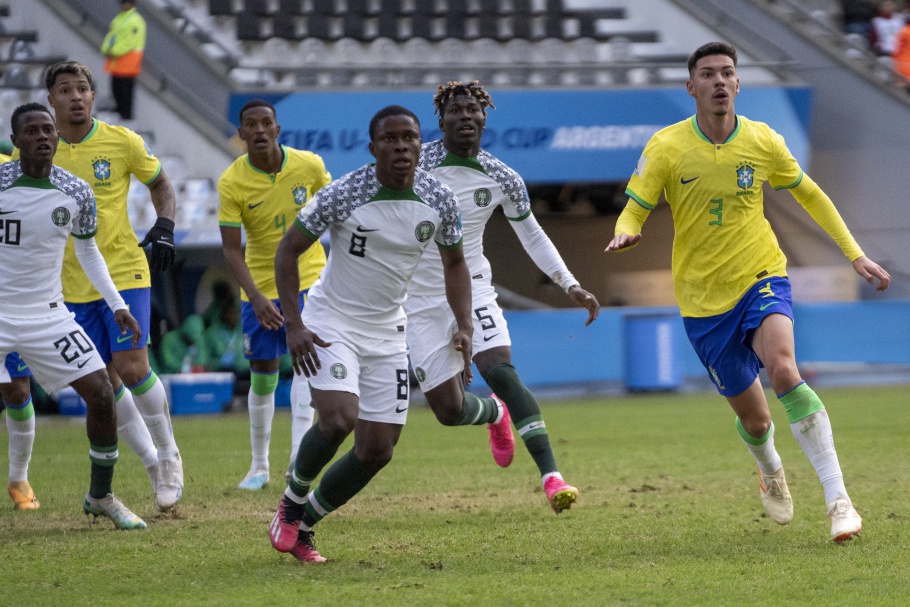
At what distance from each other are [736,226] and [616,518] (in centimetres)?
181

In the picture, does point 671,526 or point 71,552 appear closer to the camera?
point 71,552

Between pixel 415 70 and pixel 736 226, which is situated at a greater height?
pixel 736 226

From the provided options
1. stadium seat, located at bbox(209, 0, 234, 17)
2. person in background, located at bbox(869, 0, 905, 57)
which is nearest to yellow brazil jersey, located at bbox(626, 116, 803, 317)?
stadium seat, located at bbox(209, 0, 234, 17)

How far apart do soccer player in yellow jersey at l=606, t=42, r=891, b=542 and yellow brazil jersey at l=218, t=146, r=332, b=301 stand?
2.68 metres

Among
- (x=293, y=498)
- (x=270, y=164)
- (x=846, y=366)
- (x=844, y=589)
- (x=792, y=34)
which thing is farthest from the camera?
(x=792, y=34)

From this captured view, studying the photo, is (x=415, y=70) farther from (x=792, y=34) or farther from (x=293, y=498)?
(x=293, y=498)

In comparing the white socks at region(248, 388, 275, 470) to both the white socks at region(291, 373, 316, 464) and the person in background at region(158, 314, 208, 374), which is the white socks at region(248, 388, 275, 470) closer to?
the white socks at region(291, 373, 316, 464)

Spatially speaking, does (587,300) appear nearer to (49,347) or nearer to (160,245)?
(160,245)

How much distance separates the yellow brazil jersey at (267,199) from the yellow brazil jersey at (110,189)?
2.24 ft

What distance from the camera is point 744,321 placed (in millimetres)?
6570

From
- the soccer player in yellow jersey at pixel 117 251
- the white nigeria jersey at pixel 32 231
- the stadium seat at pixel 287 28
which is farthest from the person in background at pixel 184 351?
the white nigeria jersey at pixel 32 231

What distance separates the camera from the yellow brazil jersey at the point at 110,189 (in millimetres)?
7762

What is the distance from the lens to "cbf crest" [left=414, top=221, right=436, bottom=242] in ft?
19.4

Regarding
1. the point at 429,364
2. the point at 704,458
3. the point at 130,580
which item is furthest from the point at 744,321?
the point at 704,458
